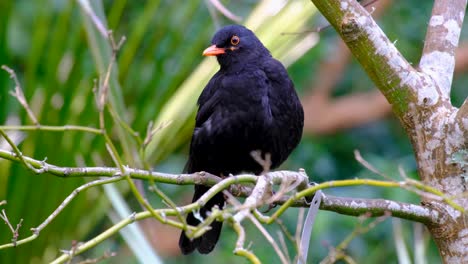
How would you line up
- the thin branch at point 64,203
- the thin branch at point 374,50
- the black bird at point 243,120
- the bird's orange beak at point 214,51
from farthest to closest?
the bird's orange beak at point 214,51 < the black bird at point 243,120 < the thin branch at point 374,50 < the thin branch at point 64,203

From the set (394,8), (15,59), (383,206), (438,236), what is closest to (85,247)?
(383,206)

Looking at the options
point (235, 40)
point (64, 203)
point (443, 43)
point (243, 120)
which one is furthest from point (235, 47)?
point (64, 203)

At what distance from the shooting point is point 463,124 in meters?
2.58

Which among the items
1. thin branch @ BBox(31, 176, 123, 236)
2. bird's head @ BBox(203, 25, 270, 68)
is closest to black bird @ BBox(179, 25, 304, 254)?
bird's head @ BBox(203, 25, 270, 68)

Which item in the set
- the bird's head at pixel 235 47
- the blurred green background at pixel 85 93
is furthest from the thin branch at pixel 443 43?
the bird's head at pixel 235 47

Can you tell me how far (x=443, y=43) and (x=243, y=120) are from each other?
1.04 m

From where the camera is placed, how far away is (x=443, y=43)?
2.85 metres

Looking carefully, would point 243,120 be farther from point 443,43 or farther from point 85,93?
point 443,43

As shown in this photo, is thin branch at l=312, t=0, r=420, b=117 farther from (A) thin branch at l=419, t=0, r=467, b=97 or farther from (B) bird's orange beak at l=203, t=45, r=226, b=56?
(B) bird's orange beak at l=203, t=45, r=226, b=56

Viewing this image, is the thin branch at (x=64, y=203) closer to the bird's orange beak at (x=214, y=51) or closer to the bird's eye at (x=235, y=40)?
the bird's orange beak at (x=214, y=51)

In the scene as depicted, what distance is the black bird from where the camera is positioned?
11.8 feet

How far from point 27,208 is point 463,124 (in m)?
1.76

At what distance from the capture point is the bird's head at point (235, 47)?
3922mm

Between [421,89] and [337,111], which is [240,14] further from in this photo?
[421,89]
